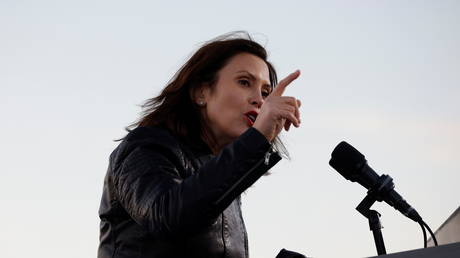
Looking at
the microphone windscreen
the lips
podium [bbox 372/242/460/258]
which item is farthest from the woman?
podium [bbox 372/242/460/258]

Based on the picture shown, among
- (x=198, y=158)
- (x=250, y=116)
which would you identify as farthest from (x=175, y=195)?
(x=250, y=116)

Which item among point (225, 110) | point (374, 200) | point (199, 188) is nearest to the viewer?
point (199, 188)

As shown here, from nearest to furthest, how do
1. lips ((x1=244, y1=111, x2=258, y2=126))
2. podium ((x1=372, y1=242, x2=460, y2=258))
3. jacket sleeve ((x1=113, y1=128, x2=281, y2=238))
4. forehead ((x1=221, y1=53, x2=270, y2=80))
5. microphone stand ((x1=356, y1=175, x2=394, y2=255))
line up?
podium ((x1=372, y1=242, x2=460, y2=258)) → jacket sleeve ((x1=113, y1=128, x2=281, y2=238)) → microphone stand ((x1=356, y1=175, x2=394, y2=255)) → lips ((x1=244, y1=111, x2=258, y2=126)) → forehead ((x1=221, y1=53, x2=270, y2=80))

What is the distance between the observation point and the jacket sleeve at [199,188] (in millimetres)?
1773

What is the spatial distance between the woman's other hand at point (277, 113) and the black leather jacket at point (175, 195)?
3cm

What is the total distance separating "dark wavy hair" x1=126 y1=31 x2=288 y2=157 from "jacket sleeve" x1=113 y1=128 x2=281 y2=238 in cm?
61

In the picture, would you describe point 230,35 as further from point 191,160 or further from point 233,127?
point 191,160

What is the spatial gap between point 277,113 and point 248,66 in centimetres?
85

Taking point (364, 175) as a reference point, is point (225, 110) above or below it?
above

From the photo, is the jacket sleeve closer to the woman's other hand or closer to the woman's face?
the woman's other hand

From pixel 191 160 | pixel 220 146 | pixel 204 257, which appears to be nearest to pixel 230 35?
pixel 220 146

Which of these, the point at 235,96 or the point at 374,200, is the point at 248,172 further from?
the point at 235,96

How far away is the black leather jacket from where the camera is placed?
5.86 feet

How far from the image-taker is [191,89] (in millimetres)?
2740
